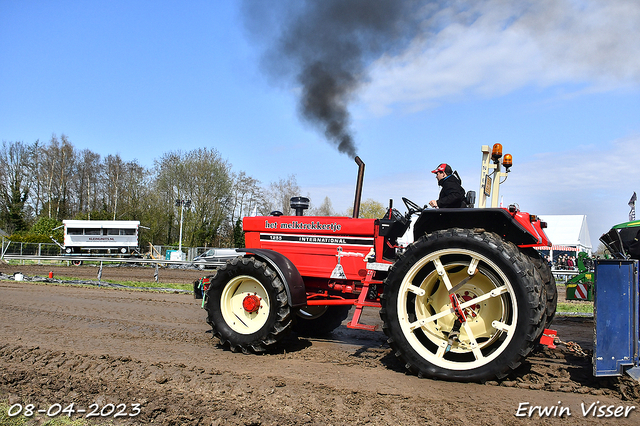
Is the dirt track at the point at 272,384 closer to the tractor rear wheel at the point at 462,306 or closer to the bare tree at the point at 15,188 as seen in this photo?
the tractor rear wheel at the point at 462,306

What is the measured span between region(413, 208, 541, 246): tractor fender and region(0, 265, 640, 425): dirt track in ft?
4.11

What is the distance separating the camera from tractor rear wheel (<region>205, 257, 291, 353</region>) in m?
5.06

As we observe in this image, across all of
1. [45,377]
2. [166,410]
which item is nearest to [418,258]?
[166,410]

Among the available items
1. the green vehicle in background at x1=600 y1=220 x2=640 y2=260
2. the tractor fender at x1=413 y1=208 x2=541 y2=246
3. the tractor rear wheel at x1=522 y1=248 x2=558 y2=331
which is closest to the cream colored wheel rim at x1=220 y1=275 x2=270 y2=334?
the tractor fender at x1=413 y1=208 x2=541 y2=246

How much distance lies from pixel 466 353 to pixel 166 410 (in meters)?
2.63

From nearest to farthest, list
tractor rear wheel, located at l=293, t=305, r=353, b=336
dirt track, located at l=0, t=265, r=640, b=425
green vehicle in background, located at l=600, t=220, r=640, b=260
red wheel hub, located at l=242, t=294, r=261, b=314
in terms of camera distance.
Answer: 1. dirt track, located at l=0, t=265, r=640, b=425
2. red wheel hub, located at l=242, t=294, r=261, b=314
3. tractor rear wheel, located at l=293, t=305, r=353, b=336
4. green vehicle in background, located at l=600, t=220, r=640, b=260

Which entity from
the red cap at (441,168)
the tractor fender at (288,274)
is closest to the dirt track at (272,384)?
the tractor fender at (288,274)

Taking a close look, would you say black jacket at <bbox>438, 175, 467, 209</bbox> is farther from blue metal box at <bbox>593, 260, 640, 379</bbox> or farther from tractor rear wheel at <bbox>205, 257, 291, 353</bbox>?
tractor rear wheel at <bbox>205, 257, 291, 353</bbox>

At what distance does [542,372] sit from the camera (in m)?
4.23

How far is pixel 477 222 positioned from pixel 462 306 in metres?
0.87

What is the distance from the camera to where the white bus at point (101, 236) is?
3597 cm

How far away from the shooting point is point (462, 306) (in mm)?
4125

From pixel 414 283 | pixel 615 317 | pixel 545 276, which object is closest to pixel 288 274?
pixel 414 283

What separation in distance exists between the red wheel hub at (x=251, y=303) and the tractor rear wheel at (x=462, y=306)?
164 centimetres
